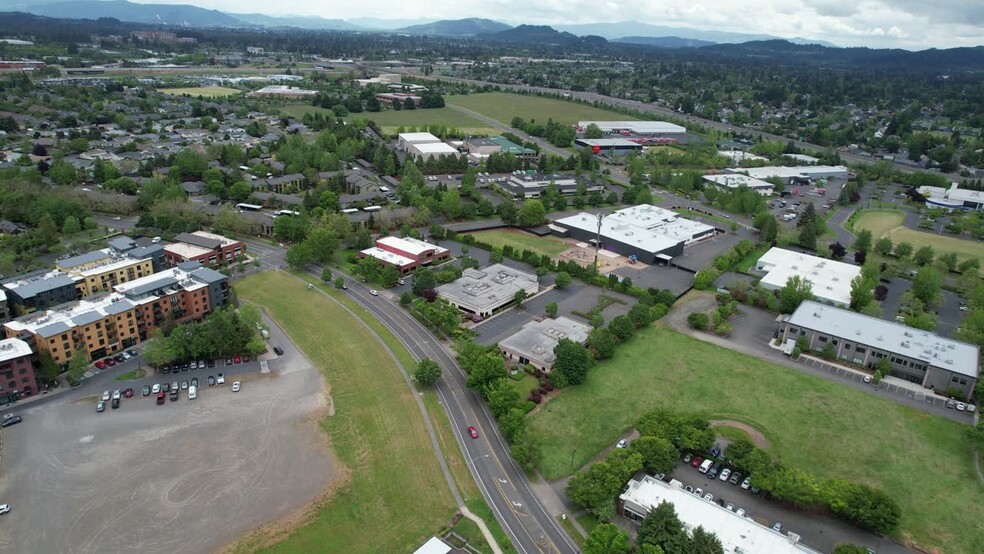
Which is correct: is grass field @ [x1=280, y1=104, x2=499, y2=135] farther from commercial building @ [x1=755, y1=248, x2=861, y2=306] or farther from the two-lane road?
the two-lane road

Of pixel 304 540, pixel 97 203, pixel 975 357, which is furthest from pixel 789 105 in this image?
pixel 304 540

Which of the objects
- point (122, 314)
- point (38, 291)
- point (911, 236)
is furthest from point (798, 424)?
point (38, 291)

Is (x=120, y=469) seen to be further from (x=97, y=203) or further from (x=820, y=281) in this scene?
(x=820, y=281)

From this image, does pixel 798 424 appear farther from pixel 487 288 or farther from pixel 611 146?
pixel 611 146

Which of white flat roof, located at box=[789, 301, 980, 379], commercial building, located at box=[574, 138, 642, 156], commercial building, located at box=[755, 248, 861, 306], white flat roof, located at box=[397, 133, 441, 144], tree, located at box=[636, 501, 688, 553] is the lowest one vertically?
tree, located at box=[636, 501, 688, 553]

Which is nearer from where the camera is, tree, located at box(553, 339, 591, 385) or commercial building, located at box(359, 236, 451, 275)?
tree, located at box(553, 339, 591, 385)

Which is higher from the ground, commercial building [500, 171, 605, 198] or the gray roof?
the gray roof

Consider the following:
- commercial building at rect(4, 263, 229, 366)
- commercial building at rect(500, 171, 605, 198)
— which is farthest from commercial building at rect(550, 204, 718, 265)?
commercial building at rect(4, 263, 229, 366)

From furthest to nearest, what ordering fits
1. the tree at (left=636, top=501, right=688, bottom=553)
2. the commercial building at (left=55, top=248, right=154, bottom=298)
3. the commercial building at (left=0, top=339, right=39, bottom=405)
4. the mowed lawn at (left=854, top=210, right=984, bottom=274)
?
the mowed lawn at (left=854, top=210, right=984, bottom=274)
the commercial building at (left=55, top=248, right=154, bottom=298)
the commercial building at (left=0, top=339, right=39, bottom=405)
the tree at (left=636, top=501, right=688, bottom=553)

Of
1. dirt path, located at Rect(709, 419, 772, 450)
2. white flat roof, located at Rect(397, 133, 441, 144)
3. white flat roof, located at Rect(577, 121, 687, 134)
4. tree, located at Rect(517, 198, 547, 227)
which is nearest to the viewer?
dirt path, located at Rect(709, 419, 772, 450)
